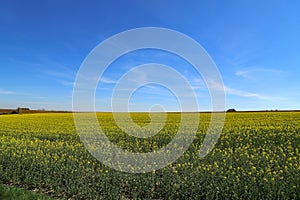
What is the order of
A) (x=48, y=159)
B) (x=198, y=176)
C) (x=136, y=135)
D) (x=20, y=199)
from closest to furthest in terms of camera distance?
(x=20, y=199)
(x=198, y=176)
(x=48, y=159)
(x=136, y=135)

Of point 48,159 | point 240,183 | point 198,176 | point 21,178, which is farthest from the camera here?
point 48,159

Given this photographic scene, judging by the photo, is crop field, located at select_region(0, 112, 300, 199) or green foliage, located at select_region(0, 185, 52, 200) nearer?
green foliage, located at select_region(0, 185, 52, 200)

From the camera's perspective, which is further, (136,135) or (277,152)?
(136,135)

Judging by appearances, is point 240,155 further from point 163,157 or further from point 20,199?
point 20,199

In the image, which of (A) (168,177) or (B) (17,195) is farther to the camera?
(A) (168,177)

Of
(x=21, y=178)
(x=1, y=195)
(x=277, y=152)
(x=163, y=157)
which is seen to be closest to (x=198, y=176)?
(x=163, y=157)

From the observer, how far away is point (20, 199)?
7.34 meters

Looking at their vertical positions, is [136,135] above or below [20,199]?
above

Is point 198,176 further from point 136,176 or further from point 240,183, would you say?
point 136,176

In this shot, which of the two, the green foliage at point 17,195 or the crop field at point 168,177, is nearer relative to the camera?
the green foliage at point 17,195

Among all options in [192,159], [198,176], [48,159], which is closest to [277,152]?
[192,159]

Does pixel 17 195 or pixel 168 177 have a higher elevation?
pixel 168 177

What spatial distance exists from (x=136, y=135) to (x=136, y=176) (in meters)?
8.16

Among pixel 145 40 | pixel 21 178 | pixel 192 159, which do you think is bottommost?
pixel 21 178
